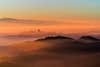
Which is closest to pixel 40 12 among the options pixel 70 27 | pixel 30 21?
pixel 30 21

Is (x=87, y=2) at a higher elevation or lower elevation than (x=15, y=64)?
higher

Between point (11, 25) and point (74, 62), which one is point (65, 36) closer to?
point (74, 62)

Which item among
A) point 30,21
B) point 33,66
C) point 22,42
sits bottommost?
point 33,66

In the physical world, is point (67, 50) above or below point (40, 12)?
below

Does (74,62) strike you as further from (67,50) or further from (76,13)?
(76,13)

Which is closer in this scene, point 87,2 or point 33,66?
point 33,66

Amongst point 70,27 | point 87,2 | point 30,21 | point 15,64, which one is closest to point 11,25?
point 30,21
